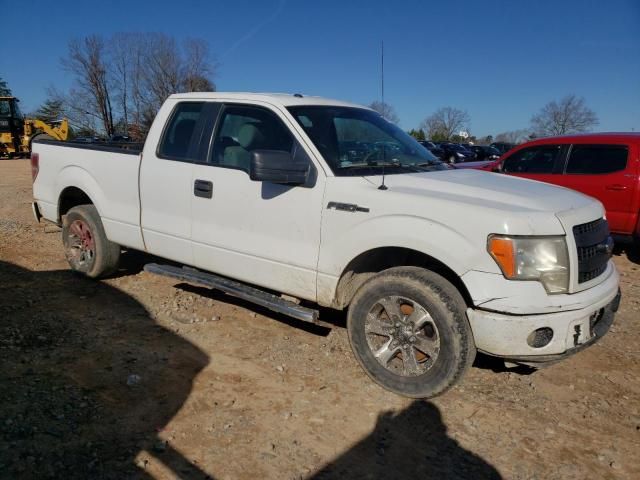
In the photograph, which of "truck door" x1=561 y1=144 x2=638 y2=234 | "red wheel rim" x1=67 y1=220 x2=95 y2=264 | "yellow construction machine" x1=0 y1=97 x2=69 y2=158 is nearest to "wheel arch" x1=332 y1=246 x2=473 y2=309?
"red wheel rim" x1=67 y1=220 x2=95 y2=264

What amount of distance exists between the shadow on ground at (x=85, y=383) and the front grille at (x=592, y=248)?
2.54 metres

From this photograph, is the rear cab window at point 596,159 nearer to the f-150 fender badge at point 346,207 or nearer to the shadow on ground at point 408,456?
the f-150 fender badge at point 346,207

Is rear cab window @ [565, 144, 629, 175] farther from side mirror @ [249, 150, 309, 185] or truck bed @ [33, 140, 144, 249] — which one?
truck bed @ [33, 140, 144, 249]

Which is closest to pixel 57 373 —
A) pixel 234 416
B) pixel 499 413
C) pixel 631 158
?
pixel 234 416

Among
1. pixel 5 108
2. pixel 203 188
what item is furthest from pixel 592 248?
pixel 5 108

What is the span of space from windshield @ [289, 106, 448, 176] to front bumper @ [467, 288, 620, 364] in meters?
1.37

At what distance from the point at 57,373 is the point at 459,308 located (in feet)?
9.11

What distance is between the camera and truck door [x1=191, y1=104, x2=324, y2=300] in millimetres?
3637

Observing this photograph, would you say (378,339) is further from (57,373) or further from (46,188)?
(46,188)

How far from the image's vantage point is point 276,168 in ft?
11.2

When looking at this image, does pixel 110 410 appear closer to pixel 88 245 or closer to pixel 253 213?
pixel 253 213

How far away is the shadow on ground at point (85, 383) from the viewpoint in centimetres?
263

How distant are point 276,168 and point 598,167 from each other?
19.3ft

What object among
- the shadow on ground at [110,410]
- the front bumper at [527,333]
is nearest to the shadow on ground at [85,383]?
the shadow on ground at [110,410]
